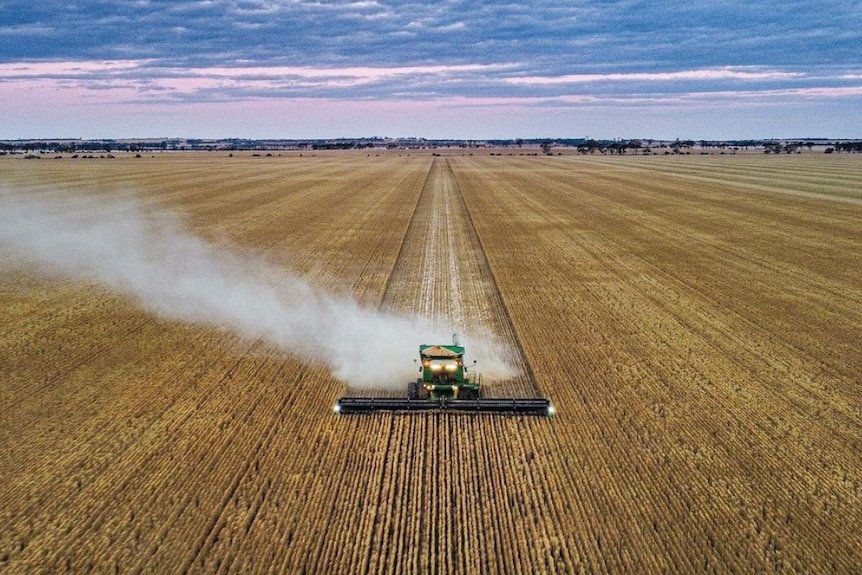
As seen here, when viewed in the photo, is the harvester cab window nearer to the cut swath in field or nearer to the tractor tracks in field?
the cut swath in field

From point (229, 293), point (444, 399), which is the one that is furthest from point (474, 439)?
point (229, 293)

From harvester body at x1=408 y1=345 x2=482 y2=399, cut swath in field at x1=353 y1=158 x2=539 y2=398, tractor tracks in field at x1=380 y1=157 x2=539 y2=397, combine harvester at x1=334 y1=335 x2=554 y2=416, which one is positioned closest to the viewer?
combine harvester at x1=334 y1=335 x2=554 y2=416

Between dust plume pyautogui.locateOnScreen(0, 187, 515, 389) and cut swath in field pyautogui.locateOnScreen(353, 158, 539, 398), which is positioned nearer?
cut swath in field pyautogui.locateOnScreen(353, 158, 539, 398)

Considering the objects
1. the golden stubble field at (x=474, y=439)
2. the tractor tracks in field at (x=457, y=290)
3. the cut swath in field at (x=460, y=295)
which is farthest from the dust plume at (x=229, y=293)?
the golden stubble field at (x=474, y=439)

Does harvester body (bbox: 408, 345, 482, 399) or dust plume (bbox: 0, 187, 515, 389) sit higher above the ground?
harvester body (bbox: 408, 345, 482, 399)

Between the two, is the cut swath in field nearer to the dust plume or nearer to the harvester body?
the dust plume

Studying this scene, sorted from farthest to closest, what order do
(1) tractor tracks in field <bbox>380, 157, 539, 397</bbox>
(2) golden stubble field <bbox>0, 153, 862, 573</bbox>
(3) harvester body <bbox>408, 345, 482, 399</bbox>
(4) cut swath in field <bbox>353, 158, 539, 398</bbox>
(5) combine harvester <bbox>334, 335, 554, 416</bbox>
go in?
(1) tractor tracks in field <bbox>380, 157, 539, 397</bbox> < (4) cut swath in field <bbox>353, 158, 539, 398</bbox> < (3) harvester body <bbox>408, 345, 482, 399</bbox> < (5) combine harvester <bbox>334, 335, 554, 416</bbox> < (2) golden stubble field <bbox>0, 153, 862, 573</bbox>

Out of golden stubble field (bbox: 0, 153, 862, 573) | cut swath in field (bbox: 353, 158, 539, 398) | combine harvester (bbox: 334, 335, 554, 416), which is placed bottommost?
golden stubble field (bbox: 0, 153, 862, 573)

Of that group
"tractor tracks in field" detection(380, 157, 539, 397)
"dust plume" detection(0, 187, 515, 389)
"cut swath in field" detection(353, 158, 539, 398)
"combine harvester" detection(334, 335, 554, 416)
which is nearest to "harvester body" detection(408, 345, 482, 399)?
"combine harvester" detection(334, 335, 554, 416)
